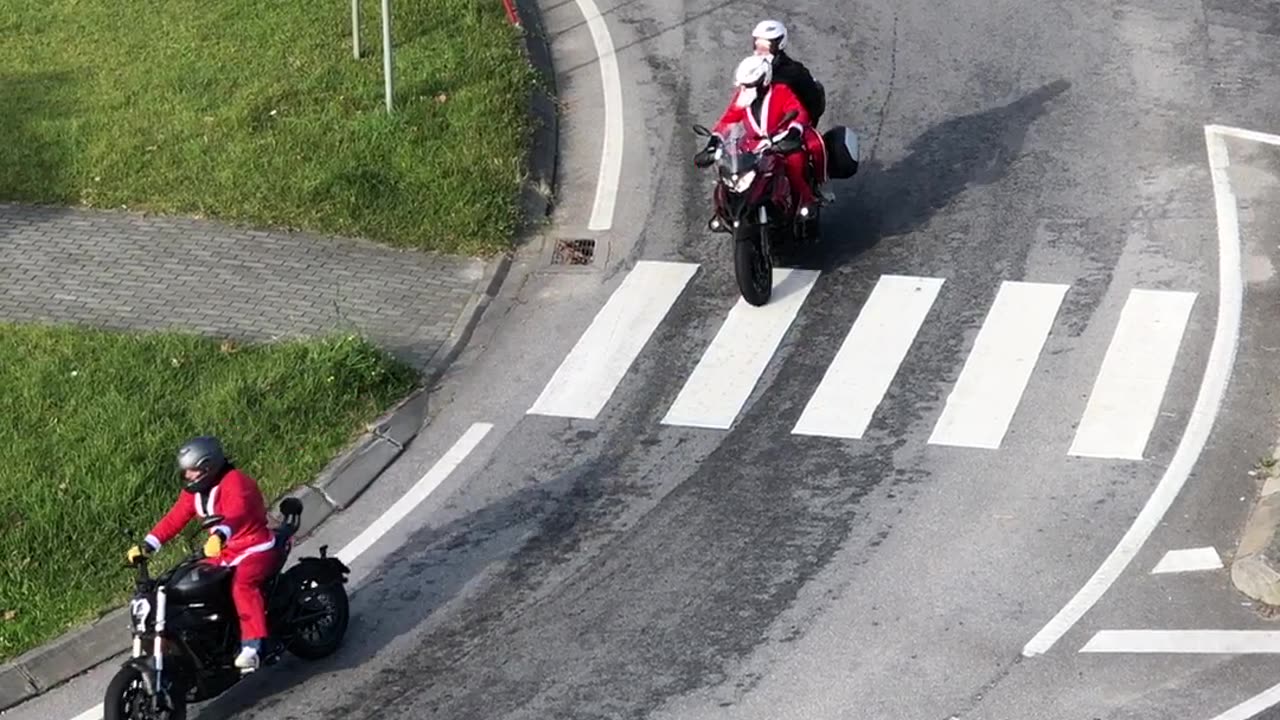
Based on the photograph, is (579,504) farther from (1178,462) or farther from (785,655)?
(1178,462)

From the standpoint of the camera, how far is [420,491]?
13336mm

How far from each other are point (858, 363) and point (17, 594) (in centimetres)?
627

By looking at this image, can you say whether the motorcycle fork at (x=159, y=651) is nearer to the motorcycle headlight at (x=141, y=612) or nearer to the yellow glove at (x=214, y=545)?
the motorcycle headlight at (x=141, y=612)

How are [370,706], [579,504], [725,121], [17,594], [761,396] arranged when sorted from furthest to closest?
[725,121], [761,396], [579,504], [17,594], [370,706]

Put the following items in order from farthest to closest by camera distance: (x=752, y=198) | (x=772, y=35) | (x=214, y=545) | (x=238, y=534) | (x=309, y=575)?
1. (x=772, y=35)
2. (x=752, y=198)
3. (x=309, y=575)
4. (x=238, y=534)
5. (x=214, y=545)

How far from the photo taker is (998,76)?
19156 mm

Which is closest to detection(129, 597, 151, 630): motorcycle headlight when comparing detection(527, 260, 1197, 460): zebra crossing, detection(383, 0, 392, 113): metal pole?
detection(527, 260, 1197, 460): zebra crossing

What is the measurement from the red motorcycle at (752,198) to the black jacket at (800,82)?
432 mm

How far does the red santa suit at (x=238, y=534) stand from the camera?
35.4 feet

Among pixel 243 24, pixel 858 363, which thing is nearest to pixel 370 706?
pixel 858 363

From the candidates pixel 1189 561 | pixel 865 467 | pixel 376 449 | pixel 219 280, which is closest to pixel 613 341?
pixel 376 449

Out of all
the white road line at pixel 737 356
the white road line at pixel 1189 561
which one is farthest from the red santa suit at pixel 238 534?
the white road line at pixel 1189 561

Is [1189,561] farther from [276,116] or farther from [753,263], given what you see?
[276,116]

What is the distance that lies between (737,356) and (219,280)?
14.5ft
